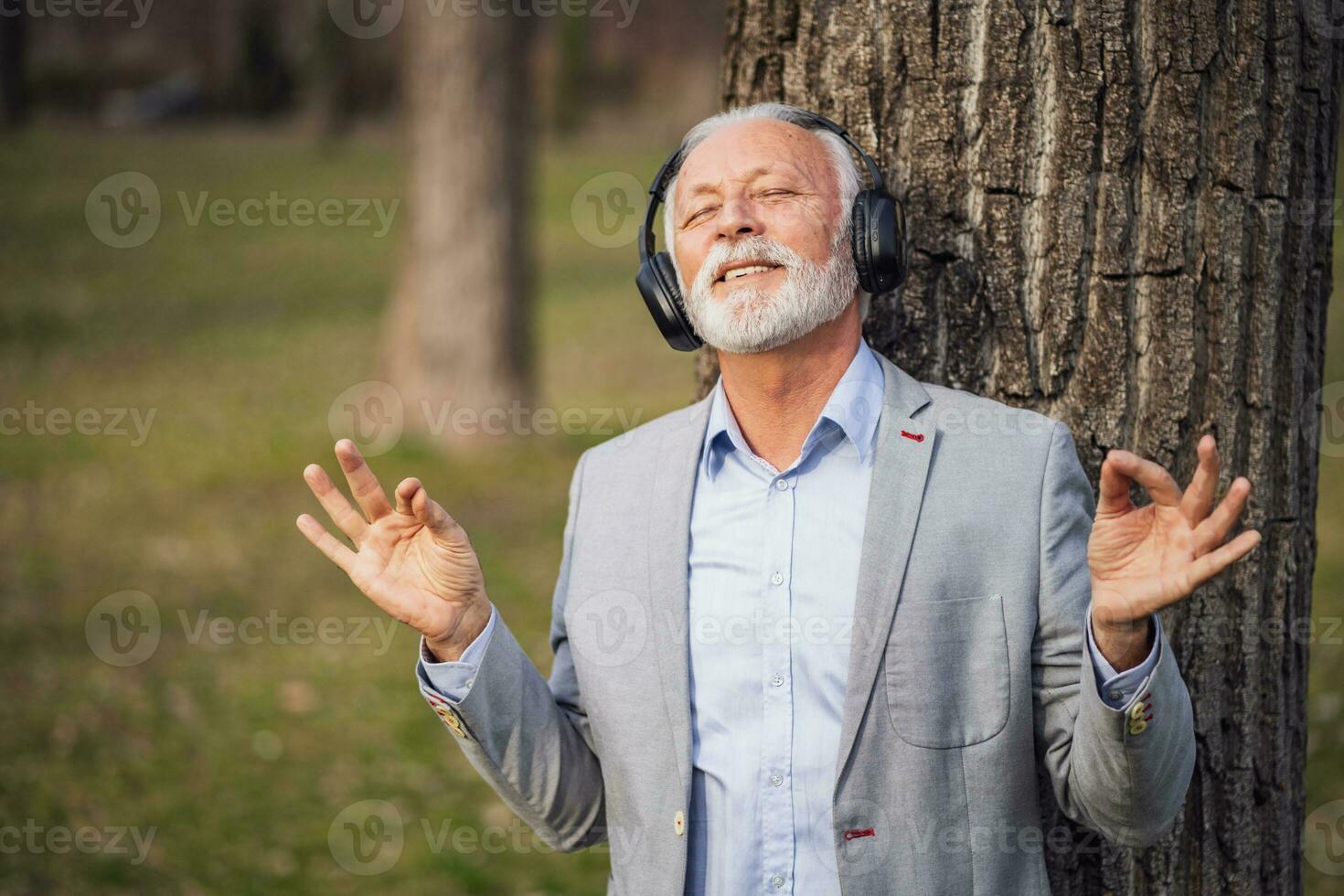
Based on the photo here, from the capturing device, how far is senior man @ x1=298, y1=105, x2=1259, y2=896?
2453mm

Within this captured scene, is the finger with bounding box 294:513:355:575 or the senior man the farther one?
the finger with bounding box 294:513:355:575

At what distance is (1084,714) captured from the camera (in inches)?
89.9

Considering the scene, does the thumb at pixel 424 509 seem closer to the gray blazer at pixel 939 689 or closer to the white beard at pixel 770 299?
the gray blazer at pixel 939 689

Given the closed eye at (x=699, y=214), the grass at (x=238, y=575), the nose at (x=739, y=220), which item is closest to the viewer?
the nose at (x=739, y=220)

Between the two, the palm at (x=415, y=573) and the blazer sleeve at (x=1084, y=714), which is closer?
the blazer sleeve at (x=1084, y=714)

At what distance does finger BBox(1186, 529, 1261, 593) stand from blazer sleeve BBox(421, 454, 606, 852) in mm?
1355

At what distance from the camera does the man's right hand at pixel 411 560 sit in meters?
2.58

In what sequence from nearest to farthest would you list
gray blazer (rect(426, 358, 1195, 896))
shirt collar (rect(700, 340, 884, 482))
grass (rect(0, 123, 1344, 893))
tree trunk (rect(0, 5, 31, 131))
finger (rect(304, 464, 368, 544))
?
gray blazer (rect(426, 358, 1195, 896))
finger (rect(304, 464, 368, 544))
shirt collar (rect(700, 340, 884, 482))
grass (rect(0, 123, 1344, 893))
tree trunk (rect(0, 5, 31, 131))

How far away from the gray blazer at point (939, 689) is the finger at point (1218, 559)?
30 centimetres

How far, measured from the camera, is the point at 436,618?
8.52 ft

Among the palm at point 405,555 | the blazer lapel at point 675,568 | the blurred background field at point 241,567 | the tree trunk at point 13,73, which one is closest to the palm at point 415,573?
the palm at point 405,555

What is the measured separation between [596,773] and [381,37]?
38221 millimetres

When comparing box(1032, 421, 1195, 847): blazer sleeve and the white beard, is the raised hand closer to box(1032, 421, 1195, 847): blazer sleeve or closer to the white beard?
box(1032, 421, 1195, 847): blazer sleeve

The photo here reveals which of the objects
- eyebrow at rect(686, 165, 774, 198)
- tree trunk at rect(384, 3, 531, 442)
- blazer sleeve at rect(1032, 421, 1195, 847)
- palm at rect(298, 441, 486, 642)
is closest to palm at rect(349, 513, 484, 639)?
palm at rect(298, 441, 486, 642)
